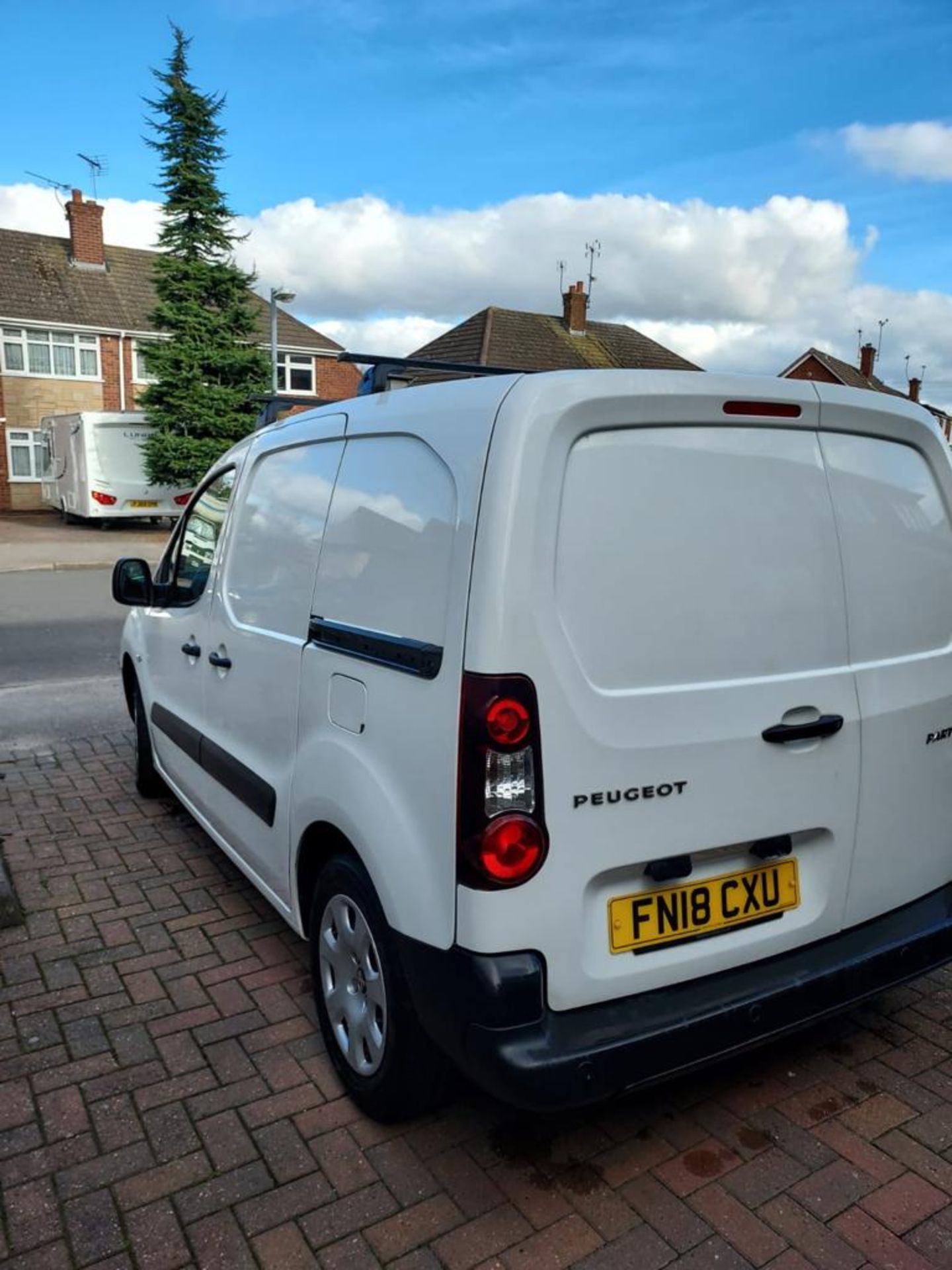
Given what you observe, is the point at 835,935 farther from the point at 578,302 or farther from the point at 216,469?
the point at 578,302

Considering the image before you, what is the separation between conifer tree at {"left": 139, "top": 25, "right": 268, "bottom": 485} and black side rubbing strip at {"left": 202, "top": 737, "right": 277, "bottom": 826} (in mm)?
20346

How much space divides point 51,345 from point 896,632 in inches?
1236

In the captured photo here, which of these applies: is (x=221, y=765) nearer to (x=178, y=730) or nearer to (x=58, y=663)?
(x=178, y=730)

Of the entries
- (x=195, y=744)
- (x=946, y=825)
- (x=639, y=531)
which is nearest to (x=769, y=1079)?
(x=946, y=825)

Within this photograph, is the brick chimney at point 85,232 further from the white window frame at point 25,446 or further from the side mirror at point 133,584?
the side mirror at point 133,584

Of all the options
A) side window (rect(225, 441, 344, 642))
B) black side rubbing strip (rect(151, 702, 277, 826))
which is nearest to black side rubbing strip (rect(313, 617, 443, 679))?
side window (rect(225, 441, 344, 642))

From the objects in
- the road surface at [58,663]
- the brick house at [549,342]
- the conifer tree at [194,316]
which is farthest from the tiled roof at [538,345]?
the road surface at [58,663]

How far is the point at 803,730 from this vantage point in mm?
2322

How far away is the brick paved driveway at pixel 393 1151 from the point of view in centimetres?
213

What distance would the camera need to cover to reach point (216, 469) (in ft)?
13.1

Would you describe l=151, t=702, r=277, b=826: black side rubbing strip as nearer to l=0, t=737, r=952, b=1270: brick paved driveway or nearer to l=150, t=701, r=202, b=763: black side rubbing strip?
l=150, t=701, r=202, b=763: black side rubbing strip

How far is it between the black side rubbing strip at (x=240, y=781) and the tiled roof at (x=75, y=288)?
2705 cm

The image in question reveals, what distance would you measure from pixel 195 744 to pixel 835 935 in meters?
2.57

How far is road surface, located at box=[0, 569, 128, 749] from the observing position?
6.63 meters
